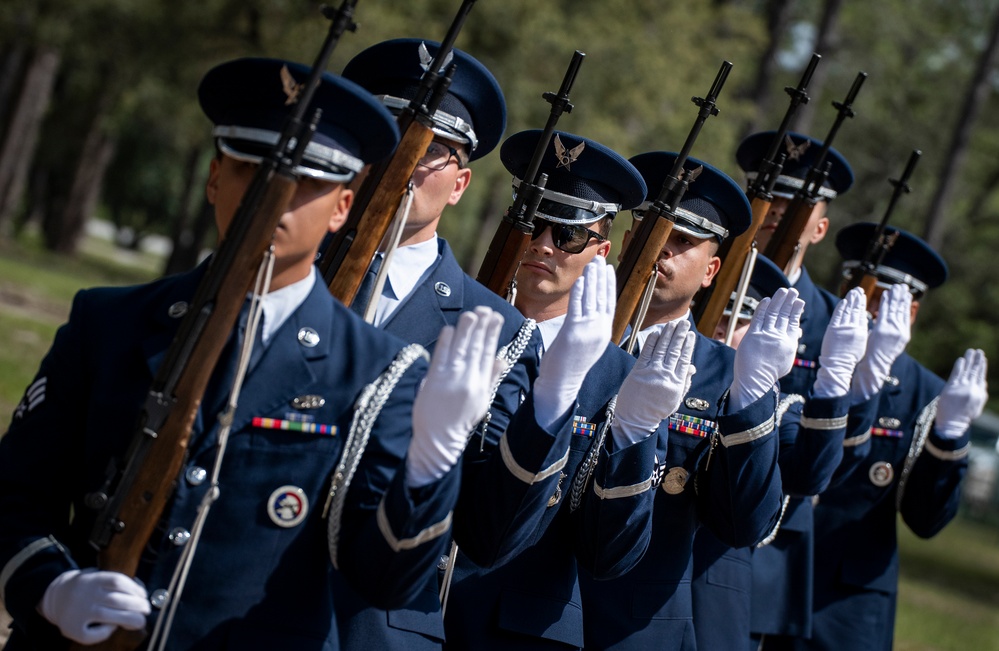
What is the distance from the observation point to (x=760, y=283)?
6.17m

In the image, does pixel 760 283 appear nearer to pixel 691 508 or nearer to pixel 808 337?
pixel 808 337

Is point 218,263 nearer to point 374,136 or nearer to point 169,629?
point 374,136

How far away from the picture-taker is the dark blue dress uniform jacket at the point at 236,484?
9.81 feet

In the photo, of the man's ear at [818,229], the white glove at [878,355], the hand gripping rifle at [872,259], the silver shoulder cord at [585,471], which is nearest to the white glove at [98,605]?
the silver shoulder cord at [585,471]

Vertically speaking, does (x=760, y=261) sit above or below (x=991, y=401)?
below

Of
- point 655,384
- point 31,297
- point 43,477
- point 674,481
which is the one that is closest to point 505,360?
point 655,384

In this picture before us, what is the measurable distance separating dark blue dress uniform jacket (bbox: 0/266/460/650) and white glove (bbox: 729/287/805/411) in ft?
4.85

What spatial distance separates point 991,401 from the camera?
1556 inches

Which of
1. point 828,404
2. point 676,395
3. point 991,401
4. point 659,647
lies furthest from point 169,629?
point 991,401

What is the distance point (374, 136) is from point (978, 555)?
24.1 m

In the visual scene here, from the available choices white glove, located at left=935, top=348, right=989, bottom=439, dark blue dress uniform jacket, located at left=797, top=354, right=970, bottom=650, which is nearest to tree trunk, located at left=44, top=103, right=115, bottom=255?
dark blue dress uniform jacket, located at left=797, top=354, right=970, bottom=650

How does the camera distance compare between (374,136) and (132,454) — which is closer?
(132,454)

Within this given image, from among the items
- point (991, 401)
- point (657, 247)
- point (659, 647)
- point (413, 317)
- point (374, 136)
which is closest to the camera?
point (374, 136)

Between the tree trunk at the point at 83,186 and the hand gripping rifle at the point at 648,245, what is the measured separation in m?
27.6
